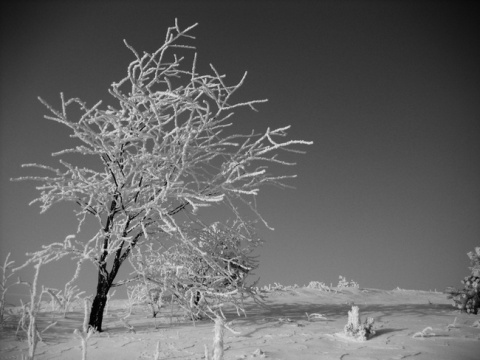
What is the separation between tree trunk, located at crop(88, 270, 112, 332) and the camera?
449 centimetres

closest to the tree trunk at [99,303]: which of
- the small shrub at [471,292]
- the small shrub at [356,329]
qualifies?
the small shrub at [356,329]

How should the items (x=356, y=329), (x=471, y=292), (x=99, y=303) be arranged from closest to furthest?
(x=356, y=329) → (x=99, y=303) → (x=471, y=292)

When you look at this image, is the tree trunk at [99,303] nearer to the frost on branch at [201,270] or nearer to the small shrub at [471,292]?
the frost on branch at [201,270]

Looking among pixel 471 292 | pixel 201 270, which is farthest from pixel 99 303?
pixel 471 292

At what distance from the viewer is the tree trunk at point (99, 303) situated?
449 centimetres

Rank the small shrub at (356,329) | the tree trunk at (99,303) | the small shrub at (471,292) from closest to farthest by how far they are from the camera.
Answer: the small shrub at (356,329)
the tree trunk at (99,303)
the small shrub at (471,292)

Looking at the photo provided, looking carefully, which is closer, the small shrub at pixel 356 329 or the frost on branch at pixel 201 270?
the small shrub at pixel 356 329

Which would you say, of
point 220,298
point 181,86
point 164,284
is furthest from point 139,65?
point 220,298

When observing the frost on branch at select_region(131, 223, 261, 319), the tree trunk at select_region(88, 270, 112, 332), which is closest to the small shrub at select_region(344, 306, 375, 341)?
the frost on branch at select_region(131, 223, 261, 319)

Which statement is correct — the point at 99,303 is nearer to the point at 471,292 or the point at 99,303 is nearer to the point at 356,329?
the point at 356,329

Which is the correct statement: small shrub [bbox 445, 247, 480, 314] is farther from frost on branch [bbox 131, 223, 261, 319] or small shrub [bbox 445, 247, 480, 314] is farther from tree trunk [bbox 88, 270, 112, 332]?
tree trunk [bbox 88, 270, 112, 332]

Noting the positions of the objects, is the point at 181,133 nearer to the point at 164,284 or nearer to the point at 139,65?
the point at 139,65

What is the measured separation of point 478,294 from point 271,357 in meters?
5.04

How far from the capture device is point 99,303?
469 cm
